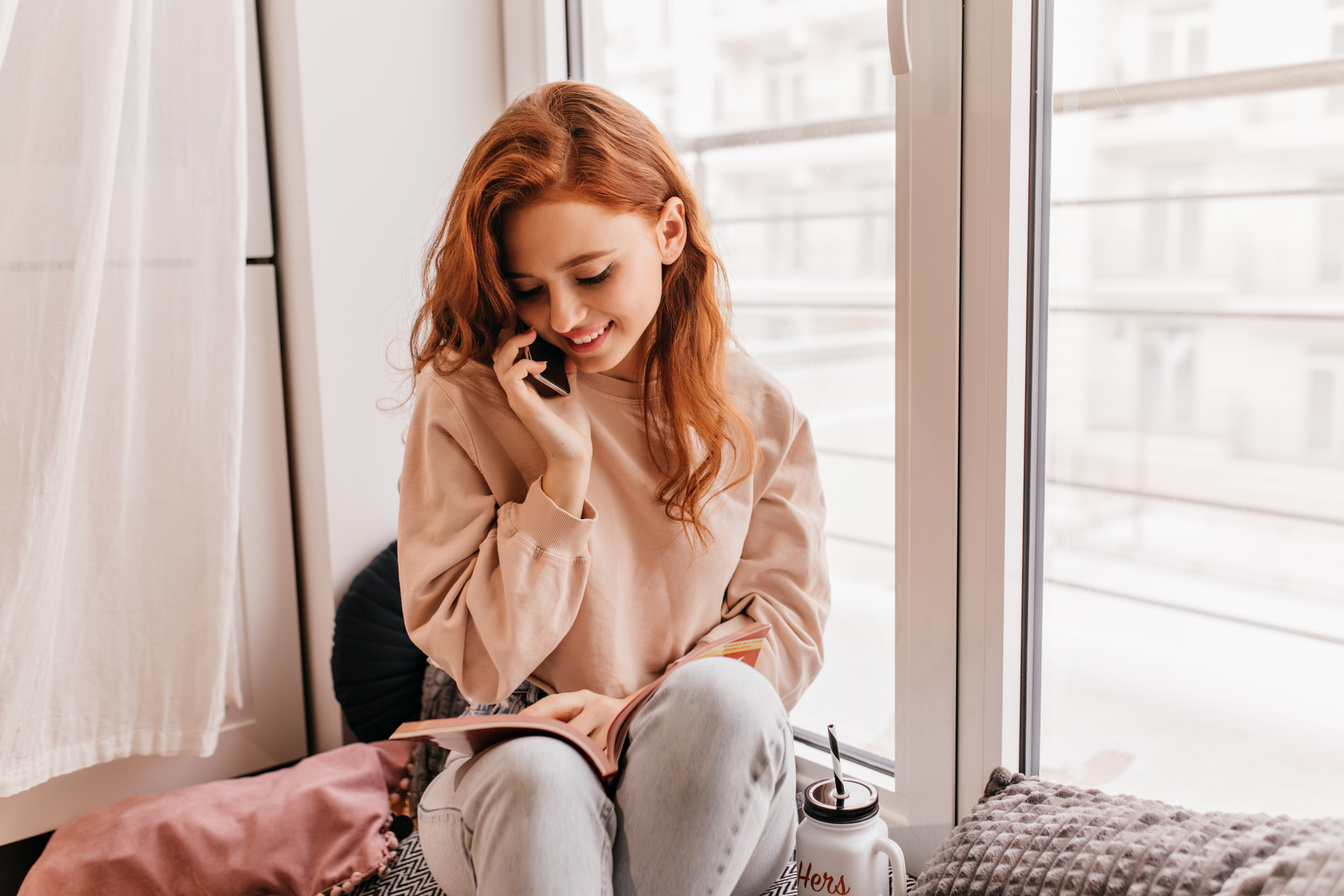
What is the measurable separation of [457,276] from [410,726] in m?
0.43

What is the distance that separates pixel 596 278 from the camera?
98cm

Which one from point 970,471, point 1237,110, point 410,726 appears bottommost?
point 410,726

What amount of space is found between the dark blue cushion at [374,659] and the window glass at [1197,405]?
34.6 inches

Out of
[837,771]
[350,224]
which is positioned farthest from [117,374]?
[837,771]

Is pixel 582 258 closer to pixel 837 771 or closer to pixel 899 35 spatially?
pixel 899 35

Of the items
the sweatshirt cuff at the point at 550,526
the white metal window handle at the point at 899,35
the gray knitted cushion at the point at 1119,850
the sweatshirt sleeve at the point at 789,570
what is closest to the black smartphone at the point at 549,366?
the sweatshirt cuff at the point at 550,526

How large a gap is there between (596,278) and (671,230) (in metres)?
0.12

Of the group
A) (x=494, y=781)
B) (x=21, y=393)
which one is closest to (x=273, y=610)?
(x=21, y=393)

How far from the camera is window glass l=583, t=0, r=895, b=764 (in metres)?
1.22

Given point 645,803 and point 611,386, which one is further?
point 611,386

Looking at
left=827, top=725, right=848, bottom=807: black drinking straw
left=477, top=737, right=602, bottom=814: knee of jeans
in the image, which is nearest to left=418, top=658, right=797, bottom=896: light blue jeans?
left=477, top=737, right=602, bottom=814: knee of jeans

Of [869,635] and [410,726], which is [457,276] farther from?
[869,635]

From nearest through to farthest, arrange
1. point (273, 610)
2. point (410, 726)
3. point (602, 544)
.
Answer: point (410, 726) → point (602, 544) → point (273, 610)

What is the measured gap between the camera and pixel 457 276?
0.99 m
